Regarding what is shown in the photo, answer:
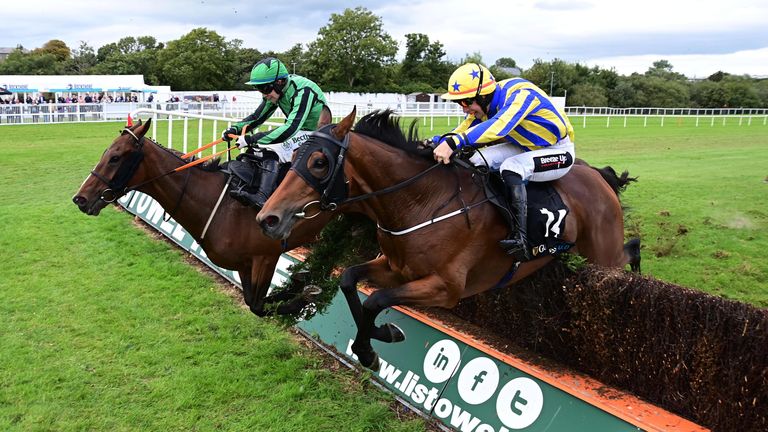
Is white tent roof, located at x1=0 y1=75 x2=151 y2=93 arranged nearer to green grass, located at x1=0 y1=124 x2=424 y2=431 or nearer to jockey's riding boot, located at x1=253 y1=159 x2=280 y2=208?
green grass, located at x1=0 y1=124 x2=424 y2=431

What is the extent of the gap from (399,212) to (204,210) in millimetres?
2064

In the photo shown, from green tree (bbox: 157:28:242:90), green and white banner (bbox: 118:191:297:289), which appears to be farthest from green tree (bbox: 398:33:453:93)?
green and white banner (bbox: 118:191:297:289)

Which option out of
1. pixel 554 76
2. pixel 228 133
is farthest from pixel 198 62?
pixel 228 133

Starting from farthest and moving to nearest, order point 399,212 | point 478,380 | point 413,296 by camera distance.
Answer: point 478,380 < point 399,212 < point 413,296

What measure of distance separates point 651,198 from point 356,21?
5682cm

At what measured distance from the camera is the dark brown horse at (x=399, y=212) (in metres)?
3.21

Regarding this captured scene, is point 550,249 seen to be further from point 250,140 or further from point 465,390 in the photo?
point 250,140

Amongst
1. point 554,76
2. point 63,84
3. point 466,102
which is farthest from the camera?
point 554,76

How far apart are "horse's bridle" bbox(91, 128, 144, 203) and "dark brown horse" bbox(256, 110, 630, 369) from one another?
1995mm

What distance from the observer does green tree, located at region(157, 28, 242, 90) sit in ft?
196

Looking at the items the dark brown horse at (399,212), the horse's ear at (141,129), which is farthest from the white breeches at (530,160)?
the horse's ear at (141,129)

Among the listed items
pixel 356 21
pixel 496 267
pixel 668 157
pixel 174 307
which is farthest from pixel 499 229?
pixel 356 21

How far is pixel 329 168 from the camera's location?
10.5 ft

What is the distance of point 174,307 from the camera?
598cm
